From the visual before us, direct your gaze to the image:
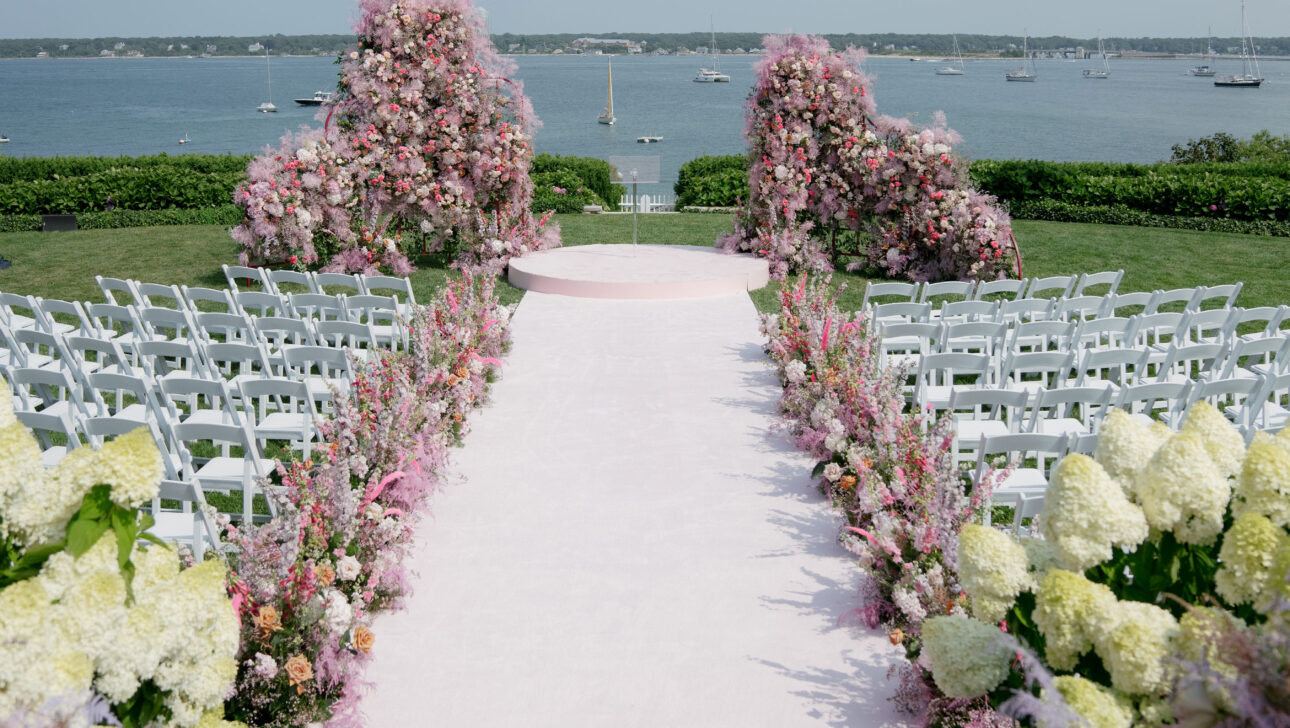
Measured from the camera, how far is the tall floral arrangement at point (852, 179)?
524 inches

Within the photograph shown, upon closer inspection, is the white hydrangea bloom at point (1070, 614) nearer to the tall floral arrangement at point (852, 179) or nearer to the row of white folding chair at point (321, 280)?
the row of white folding chair at point (321, 280)

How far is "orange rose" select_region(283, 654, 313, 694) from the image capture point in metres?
4.02

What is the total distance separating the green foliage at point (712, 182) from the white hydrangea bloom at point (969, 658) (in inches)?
756

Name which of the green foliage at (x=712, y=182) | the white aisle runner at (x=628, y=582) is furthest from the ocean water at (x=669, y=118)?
the white aisle runner at (x=628, y=582)

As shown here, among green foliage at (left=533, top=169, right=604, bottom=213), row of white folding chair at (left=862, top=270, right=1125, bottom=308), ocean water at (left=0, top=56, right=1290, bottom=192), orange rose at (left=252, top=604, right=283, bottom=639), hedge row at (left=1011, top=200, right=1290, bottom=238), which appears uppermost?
ocean water at (left=0, top=56, right=1290, bottom=192)

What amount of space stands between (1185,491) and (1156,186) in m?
19.3

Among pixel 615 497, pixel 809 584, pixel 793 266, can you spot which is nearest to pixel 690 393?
pixel 615 497

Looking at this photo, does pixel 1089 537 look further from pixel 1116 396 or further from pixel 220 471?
pixel 220 471

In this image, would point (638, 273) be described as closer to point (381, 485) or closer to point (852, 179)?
point (852, 179)

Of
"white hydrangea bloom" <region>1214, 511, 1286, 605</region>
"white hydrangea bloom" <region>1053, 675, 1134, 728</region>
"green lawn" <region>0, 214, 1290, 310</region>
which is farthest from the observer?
"green lawn" <region>0, 214, 1290, 310</region>

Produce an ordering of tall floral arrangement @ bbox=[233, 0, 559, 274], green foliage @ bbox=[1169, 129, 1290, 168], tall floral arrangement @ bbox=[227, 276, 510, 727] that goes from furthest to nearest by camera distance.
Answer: green foliage @ bbox=[1169, 129, 1290, 168]
tall floral arrangement @ bbox=[233, 0, 559, 274]
tall floral arrangement @ bbox=[227, 276, 510, 727]

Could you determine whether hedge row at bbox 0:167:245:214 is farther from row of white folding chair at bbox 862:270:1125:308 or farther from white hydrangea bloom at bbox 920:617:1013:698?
white hydrangea bloom at bbox 920:617:1013:698

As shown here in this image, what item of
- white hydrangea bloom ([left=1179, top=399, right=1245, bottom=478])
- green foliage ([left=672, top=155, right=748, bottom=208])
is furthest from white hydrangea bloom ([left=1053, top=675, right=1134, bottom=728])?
green foliage ([left=672, top=155, right=748, bottom=208])

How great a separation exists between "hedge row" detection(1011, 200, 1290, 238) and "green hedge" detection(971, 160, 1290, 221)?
8.5 inches
